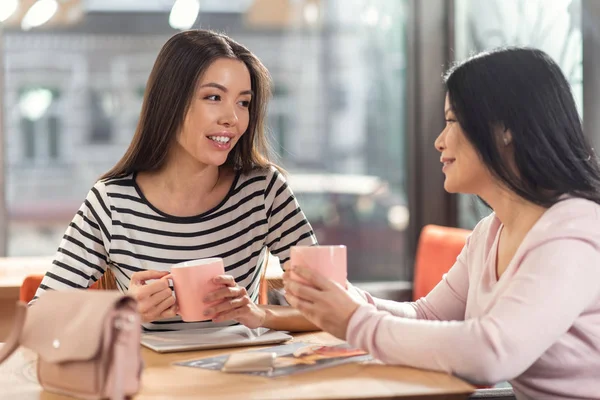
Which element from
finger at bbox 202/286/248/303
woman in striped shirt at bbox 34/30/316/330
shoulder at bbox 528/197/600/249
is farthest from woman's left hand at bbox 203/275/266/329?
shoulder at bbox 528/197/600/249

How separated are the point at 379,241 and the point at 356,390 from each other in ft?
10.3

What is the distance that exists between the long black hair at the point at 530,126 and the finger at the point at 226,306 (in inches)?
22.2

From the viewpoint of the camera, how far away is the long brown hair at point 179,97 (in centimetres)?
203

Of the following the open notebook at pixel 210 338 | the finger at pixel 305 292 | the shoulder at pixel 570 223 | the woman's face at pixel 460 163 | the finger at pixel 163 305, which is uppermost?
the woman's face at pixel 460 163

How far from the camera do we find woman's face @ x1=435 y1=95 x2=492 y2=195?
4.90 ft

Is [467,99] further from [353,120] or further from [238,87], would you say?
[353,120]

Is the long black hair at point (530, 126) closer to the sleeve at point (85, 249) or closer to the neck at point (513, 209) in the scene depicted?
the neck at point (513, 209)

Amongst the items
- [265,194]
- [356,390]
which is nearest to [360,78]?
[265,194]

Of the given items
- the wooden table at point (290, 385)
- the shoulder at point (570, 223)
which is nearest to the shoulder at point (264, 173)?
the wooden table at point (290, 385)

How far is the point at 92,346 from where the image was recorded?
113 centimetres

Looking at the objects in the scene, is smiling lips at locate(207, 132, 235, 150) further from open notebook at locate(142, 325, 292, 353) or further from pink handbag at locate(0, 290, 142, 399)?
pink handbag at locate(0, 290, 142, 399)

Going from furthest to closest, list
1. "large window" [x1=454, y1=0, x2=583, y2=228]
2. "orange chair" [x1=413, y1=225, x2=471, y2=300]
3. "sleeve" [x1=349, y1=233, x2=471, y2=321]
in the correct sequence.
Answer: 1. "orange chair" [x1=413, y1=225, x2=471, y2=300]
2. "large window" [x1=454, y1=0, x2=583, y2=228]
3. "sleeve" [x1=349, y1=233, x2=471, y2=321]

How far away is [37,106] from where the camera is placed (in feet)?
13.0

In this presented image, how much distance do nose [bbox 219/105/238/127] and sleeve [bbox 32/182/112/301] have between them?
1.19ft
